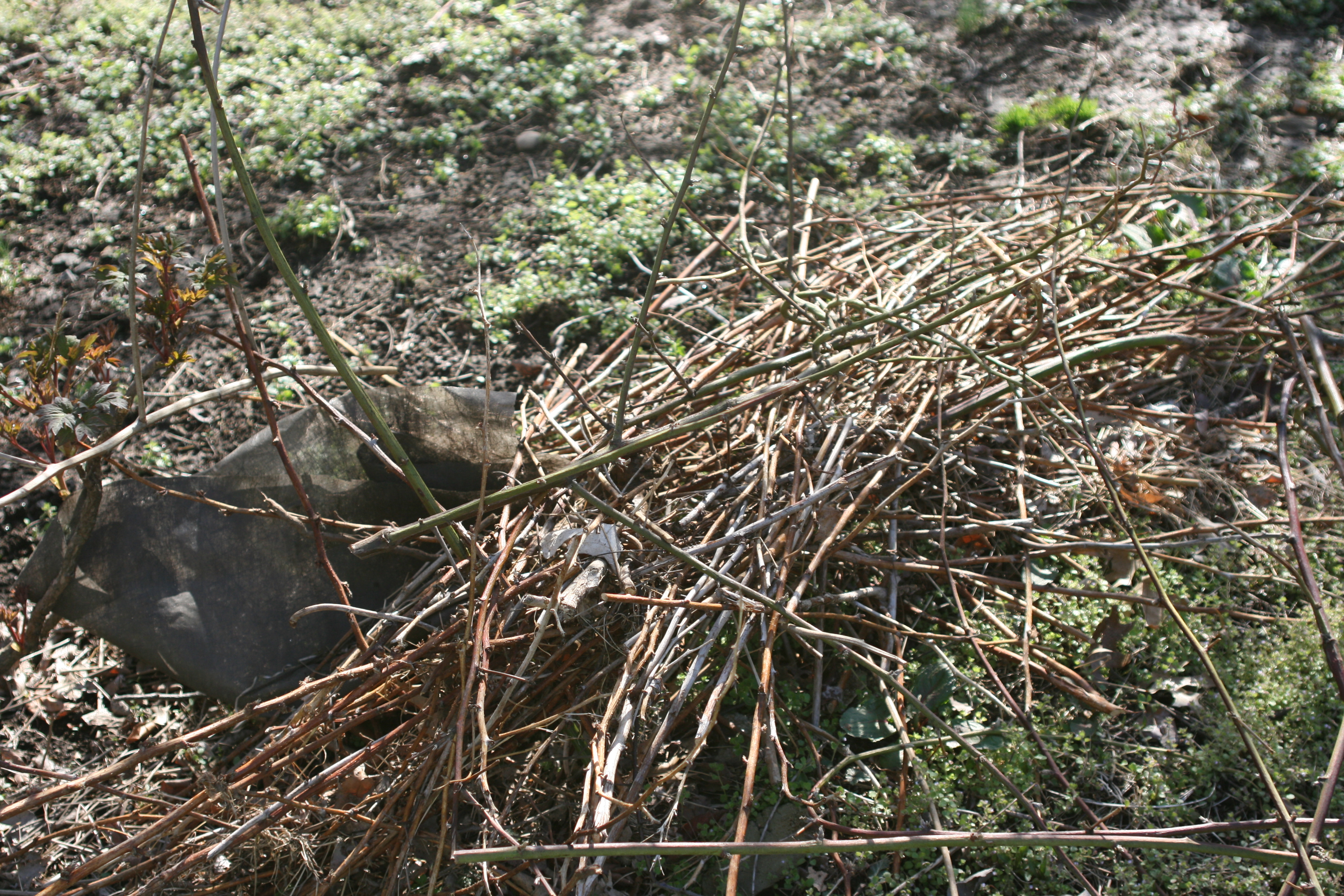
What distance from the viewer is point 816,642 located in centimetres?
195

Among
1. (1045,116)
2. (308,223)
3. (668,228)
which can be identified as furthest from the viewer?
(1045,116)

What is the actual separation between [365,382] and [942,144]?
2.88 metres

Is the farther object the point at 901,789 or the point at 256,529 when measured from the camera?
the point at 256,529

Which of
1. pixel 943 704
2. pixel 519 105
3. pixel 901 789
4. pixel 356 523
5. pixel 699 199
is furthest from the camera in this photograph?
pixel 519 105

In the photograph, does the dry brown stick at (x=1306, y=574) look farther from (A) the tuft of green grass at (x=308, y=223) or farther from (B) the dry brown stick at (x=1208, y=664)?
(A) the tuft of green grass at (x=308, y=223)

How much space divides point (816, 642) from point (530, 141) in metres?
3.11

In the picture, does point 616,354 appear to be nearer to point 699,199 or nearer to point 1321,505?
point 699,199

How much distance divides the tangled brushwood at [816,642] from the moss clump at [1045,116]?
4.91ft

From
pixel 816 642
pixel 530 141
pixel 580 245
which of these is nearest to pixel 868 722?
pixel 816 642

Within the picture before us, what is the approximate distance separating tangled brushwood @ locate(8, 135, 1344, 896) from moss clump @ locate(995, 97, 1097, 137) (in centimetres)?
150

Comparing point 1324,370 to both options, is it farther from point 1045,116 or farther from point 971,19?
point 971,19

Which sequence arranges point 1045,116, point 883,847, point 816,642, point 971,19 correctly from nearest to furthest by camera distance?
point 883,847, point 816,642, point 1045,116, point 971,19

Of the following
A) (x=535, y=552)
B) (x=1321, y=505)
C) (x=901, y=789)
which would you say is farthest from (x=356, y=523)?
(x=1321, y=505)

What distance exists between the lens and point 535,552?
1932mm
